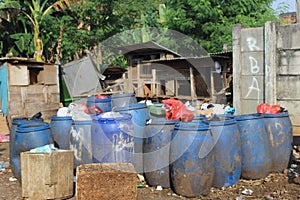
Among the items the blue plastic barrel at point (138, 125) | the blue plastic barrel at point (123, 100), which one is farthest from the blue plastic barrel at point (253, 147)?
the blue plastic barrel at point (123, 100)

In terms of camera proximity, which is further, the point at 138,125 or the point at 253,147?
the point at 138,125

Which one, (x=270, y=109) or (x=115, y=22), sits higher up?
(x=115, y=22)

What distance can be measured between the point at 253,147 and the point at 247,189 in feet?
2.05

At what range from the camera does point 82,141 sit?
5.15 m

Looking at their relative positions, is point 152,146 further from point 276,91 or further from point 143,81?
point 143,81

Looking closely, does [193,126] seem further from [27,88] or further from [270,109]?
[27,88]

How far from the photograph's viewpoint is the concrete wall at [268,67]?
665 centimetres

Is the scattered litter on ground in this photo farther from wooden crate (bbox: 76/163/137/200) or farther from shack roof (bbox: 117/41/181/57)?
shack roof (bbox: 117/41/181/57)

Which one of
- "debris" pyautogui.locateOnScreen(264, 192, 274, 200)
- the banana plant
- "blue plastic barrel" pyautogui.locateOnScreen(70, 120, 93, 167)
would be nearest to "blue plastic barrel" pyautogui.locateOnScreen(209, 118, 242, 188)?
"debris" pyautogui.locateOnScreen(264, 192, 274, 200)

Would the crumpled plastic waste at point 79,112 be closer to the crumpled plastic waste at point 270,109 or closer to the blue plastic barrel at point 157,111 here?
the blue plastic barrel at point 157,111

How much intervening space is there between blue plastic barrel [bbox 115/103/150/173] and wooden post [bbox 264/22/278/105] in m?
2.76

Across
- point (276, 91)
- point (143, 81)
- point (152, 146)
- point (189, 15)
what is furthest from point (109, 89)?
point (152, 146)

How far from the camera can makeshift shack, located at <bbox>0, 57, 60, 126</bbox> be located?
32.7 ft

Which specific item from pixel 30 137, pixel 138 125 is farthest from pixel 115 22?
pixel 30 137
